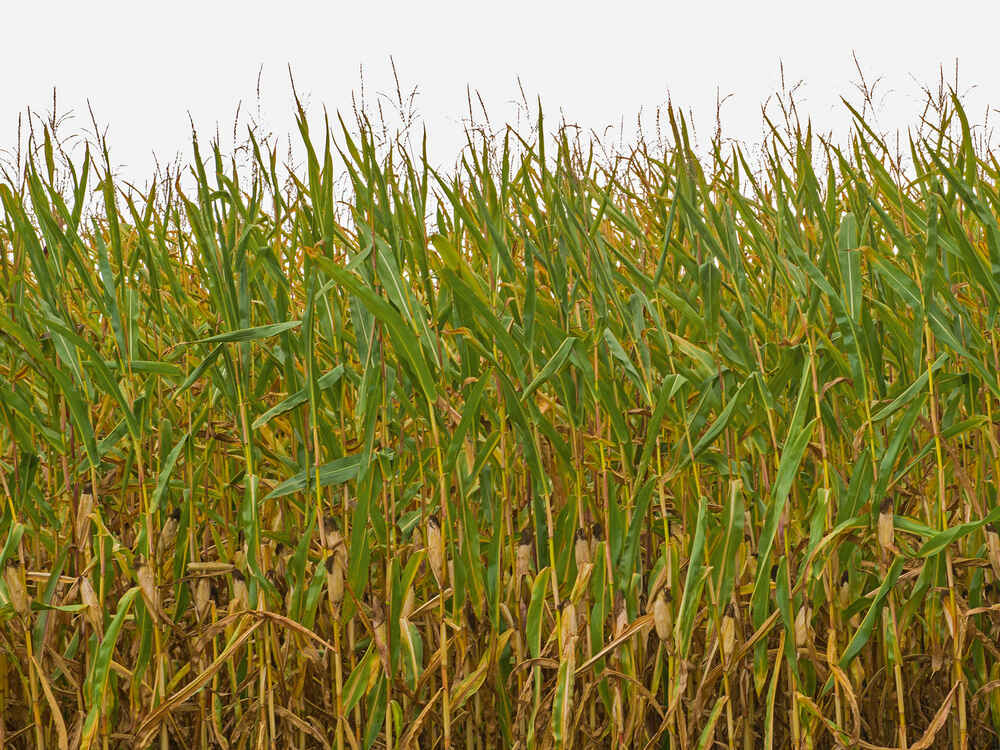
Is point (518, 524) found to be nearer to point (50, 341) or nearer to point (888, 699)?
point (888, 699)

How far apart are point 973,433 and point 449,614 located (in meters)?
0.94

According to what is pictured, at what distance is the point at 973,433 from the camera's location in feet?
5.56

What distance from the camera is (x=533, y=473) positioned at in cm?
142

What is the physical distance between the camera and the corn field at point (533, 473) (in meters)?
1.37

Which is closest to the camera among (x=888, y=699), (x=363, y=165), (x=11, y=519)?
(x=363, y=165)

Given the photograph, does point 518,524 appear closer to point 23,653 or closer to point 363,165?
point 363,165

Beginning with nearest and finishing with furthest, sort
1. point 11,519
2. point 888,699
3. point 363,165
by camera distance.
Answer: point 363,165, point 11,519, point 888,699

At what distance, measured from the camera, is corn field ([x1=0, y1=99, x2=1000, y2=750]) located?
137 cm

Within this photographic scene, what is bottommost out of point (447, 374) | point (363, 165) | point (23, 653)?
point (23, 653)

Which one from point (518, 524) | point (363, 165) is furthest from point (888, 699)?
point (363, 165)

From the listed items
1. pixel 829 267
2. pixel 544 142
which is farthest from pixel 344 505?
pixel 829 267

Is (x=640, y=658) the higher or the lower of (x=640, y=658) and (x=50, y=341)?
the lower

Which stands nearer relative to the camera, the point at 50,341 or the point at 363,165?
the point at 363,165

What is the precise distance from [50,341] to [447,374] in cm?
62
